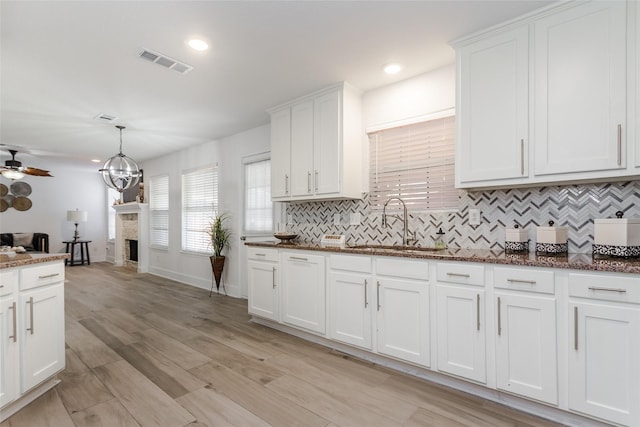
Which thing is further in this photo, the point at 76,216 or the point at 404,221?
the point at 76,216

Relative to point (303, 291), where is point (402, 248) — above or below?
above

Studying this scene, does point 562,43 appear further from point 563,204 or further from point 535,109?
point 563,204

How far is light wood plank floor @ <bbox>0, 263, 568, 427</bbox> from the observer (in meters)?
1.92

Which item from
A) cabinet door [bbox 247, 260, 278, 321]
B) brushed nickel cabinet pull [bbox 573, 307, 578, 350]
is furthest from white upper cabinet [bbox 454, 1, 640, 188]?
cabinet door [bbox 247, 260, 278, 321]

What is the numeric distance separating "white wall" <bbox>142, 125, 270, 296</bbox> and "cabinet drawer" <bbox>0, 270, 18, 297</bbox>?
3.01 metres

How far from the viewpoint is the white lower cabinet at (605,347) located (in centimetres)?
162

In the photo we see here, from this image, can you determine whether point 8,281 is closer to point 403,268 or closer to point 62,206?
point 403,268

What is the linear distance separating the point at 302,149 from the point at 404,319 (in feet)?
6.81

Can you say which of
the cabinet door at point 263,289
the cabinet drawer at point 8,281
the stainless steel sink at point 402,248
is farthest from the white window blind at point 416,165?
the cabinet drawer at point 8,281

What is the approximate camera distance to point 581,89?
A: 1966 millimetres

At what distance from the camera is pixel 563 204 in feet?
7.48

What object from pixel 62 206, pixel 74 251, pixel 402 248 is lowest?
pixel 74 251

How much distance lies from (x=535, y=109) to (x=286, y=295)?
2.68m

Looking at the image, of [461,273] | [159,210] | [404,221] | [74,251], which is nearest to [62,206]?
[74,251]
